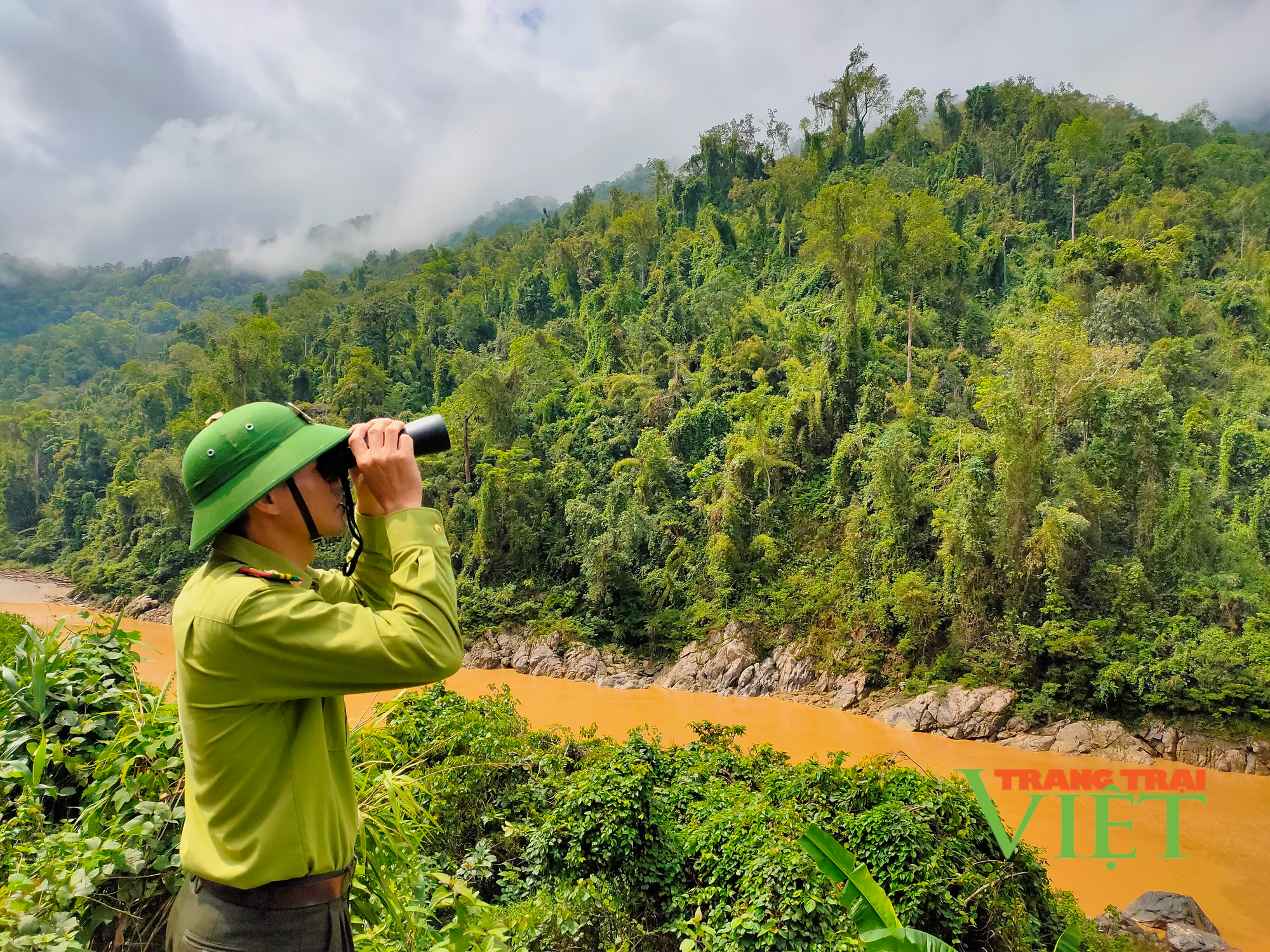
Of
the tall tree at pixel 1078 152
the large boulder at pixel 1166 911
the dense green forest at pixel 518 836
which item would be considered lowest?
the large boulder at pixel 1166 911

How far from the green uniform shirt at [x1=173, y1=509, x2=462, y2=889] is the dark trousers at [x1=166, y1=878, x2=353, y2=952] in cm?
5

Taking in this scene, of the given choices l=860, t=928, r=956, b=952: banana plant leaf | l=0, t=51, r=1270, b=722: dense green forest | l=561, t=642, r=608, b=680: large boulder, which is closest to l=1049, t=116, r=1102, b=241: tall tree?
l=0, t=51, r=1270, b=722: dense green forest

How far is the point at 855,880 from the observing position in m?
1.87

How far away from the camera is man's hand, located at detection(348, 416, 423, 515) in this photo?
818 millimetres

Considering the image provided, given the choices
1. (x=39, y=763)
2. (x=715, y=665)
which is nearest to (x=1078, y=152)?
(x=715, y=665)

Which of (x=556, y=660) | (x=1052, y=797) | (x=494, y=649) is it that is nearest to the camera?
(x=1052, y=797)

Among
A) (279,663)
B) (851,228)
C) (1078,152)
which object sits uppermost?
(1078,152)

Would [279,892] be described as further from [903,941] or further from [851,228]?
[851,228]

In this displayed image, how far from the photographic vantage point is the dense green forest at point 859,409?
353 inches

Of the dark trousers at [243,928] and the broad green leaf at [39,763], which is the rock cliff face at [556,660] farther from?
the dark trousers at [243,928]

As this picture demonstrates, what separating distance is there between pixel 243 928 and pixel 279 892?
0.05m

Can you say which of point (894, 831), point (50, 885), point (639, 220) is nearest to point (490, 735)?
point (894, 831)

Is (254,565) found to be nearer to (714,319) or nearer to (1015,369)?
(1015,369)

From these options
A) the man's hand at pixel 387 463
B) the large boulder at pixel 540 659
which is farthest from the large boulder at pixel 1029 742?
the man's hand at pixel 387 463
